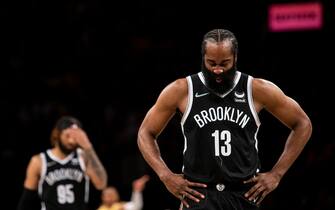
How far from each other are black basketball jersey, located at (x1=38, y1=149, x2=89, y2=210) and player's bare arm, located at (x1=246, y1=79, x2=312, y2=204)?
9.68 ft

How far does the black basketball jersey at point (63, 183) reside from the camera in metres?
6.23

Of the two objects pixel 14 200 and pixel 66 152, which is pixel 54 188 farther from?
pixel 14 200

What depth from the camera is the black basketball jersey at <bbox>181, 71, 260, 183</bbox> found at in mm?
3594

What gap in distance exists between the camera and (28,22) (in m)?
11.5

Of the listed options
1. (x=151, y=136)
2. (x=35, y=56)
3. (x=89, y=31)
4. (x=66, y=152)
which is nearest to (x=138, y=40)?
(x=89, y=31)

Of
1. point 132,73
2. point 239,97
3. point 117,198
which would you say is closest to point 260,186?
point 239,97

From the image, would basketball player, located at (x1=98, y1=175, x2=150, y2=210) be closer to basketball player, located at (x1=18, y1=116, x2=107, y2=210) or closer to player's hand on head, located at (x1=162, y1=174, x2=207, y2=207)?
basketball player, located at (x1=18, y1=116, x2=107, y2=210)

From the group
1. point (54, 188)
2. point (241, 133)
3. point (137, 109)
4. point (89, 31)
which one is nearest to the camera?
point (241, 133)

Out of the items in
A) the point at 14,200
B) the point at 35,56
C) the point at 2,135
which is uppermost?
the point at 35,56

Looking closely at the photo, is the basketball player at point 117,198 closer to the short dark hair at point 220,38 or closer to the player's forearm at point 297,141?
the player's forearm at point 297,141

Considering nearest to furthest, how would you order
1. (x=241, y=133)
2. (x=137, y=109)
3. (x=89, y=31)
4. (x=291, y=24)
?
(x=241, y=133)
(x=291, y=24)
(x=137, y=109)
(x=89, y=31)

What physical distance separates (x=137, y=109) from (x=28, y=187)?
13.4 feet

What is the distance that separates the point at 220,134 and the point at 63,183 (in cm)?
297

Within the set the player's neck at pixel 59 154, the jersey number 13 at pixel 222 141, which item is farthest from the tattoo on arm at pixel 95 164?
the jersey number 13 at pixel 222 141
